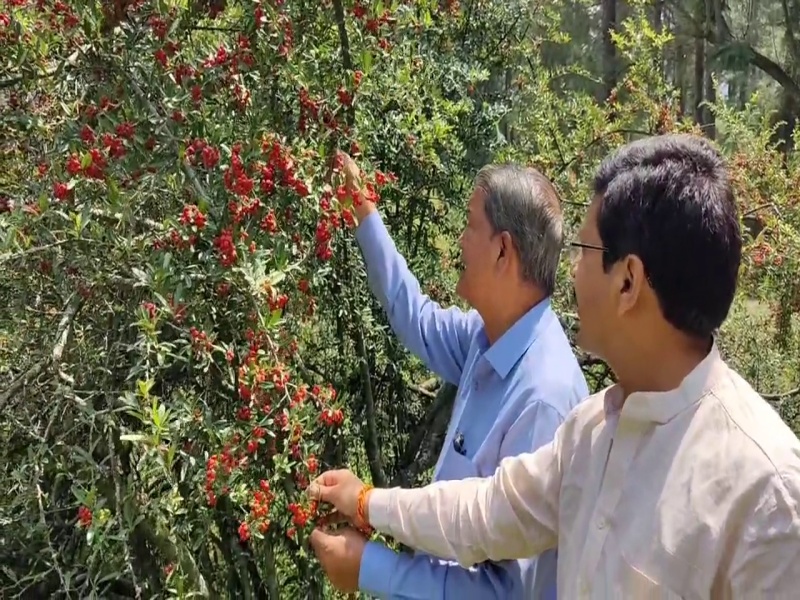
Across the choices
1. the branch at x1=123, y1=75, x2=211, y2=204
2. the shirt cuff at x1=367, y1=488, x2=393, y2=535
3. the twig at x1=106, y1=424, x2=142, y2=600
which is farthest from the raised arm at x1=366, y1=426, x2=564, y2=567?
the branch at x1=123, y1=75, x2=211, y2=204

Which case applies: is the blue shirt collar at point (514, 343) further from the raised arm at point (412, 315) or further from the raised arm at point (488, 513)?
the raised arm at point (412, 315)

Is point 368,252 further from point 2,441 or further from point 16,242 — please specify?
point 2,441

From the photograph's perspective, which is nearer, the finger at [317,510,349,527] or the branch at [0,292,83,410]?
the finger at [317,510,349,527]

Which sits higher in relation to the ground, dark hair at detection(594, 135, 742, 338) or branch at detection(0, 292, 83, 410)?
dark hair at detection(594, 135, 742, 338)

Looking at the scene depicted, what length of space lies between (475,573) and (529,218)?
77 cm

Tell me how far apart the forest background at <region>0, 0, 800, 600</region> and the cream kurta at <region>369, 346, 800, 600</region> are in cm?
27

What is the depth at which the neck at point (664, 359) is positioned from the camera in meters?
1.24

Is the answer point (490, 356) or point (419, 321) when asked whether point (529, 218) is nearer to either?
point (490, 356)

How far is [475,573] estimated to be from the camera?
5.23ft

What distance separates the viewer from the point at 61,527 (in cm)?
251

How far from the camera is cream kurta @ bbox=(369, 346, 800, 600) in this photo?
1.07m

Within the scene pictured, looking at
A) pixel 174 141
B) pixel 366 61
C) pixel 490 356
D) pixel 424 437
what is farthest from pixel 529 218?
pixel 424 437

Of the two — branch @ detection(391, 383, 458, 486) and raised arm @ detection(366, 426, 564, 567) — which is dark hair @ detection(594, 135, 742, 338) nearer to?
raised arm @ detection(366, 426, 564, 567)

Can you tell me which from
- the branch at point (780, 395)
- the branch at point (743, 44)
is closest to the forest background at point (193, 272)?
the branch at point (780, 395)
